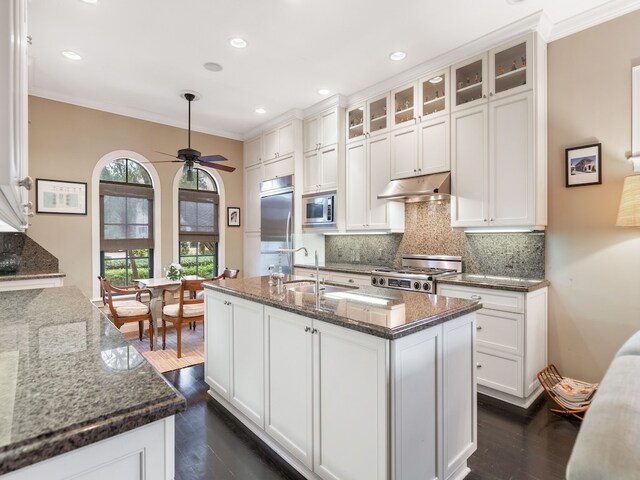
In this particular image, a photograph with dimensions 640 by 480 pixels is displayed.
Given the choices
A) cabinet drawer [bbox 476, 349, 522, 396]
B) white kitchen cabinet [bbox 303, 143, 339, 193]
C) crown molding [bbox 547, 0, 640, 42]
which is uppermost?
crown molding [bbox 547, 0, 640, 42]

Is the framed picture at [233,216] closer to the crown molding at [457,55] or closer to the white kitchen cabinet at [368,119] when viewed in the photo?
the white kitchen cabinet at [368,119]

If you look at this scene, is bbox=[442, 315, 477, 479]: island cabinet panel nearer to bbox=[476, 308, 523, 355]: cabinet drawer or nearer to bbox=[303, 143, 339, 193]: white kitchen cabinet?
bbox=[476, 308, 523, 355]: cabinet drawer

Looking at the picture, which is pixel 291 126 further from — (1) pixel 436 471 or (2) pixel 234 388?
(1) pixel 436 471


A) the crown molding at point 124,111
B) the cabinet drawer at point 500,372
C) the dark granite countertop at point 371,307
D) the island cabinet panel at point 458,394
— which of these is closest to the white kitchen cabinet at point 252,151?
the crown molding at point 124,111

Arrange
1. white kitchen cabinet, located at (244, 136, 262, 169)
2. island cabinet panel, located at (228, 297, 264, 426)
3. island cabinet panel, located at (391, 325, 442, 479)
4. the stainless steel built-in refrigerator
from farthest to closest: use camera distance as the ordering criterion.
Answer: white kitchen cabinet, located at (244, 136, 262, 169) → the stainless steel built-in refrigerator → island cabinet panel, located at (228, 297, 264, 426) → island cabinet panel, located at (391, 325, 442, 479)

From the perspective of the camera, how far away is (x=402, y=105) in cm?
388

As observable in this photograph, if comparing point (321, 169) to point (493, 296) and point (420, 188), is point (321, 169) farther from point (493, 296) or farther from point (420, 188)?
point (493, 296)

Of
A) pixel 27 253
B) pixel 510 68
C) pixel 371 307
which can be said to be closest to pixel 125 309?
pixel 27 253

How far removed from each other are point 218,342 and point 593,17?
3.90m

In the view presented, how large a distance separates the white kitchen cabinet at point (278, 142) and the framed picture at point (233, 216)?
103 cm

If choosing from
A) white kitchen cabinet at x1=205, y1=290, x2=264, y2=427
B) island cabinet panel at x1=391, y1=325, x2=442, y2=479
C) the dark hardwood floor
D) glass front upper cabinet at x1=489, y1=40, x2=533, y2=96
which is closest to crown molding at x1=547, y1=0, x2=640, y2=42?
glass front upper cabinet at x1=489, y1=40, x2=533, y2=96

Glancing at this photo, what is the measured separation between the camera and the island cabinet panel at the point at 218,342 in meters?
2.54

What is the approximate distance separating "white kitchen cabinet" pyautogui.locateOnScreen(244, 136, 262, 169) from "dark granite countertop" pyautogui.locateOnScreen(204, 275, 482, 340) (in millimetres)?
3508

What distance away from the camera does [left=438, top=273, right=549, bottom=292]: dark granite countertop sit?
2.63 metres
